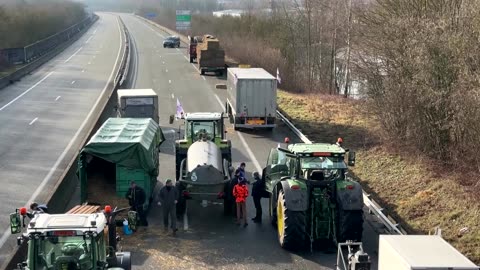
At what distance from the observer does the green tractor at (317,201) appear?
14828 millimetres

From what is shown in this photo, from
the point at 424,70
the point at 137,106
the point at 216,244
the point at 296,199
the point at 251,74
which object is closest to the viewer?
the point at 296,199

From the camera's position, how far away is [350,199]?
14.8 m

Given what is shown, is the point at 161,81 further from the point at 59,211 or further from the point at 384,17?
the point at 59,211

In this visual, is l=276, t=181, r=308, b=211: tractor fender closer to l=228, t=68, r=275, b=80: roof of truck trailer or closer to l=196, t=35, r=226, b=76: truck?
l=228, t=68, r=275, b=80: roof of truck trailer

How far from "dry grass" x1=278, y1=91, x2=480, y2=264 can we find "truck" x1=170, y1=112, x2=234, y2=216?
4.99m

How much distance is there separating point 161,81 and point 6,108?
1464cm

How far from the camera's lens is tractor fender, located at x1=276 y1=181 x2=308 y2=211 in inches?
580

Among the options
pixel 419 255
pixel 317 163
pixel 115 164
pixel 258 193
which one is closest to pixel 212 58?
pixel 115 164

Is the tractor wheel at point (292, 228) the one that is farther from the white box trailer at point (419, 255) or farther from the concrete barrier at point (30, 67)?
the concrete barrier at point (30, 67)

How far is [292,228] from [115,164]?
6145 mm

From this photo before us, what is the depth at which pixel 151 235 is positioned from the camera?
16891 millimetres

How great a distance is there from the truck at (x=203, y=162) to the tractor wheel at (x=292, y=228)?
265cm

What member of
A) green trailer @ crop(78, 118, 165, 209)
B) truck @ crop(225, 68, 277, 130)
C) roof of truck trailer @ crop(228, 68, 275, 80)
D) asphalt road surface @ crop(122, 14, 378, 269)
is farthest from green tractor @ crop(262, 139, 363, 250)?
roof of truck trailer @ crop(228, 68, 275, 80)

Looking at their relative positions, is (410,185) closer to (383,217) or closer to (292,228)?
(383,217)
